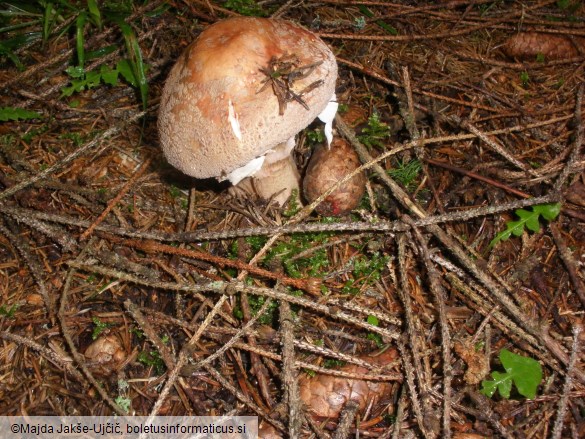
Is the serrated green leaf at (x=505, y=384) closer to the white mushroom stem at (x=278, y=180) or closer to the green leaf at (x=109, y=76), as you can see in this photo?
the white mushroom stem at (x=278, y=180)

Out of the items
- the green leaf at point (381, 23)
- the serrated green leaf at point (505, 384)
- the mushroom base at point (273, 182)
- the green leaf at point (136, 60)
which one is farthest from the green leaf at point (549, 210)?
the green leaf at point (136, 60)

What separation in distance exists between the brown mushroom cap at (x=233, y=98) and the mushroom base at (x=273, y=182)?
18.1 inches

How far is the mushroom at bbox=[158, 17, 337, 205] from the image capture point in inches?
80.3

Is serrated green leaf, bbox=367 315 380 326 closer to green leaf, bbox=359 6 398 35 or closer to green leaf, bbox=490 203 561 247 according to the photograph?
green leaf, bbox=490 203 561 247

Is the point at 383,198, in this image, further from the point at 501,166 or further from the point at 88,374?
the point at 88,374

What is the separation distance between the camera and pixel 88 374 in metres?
2.20

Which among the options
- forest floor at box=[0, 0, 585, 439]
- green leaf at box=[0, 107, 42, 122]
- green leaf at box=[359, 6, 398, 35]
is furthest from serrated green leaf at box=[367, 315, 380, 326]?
green leaf at box=[0, 107, 42, 122]

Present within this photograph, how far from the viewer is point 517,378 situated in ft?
6.56

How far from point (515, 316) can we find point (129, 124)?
9.13 feet

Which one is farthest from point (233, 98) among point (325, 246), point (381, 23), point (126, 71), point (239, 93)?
point (381, 23)

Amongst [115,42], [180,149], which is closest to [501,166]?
[180,149]

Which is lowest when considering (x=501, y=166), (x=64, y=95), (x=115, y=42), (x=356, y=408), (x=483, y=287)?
(x=356, y=408)

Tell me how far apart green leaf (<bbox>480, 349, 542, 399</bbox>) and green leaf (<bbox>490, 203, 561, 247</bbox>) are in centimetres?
68

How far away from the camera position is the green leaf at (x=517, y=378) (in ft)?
6.55
